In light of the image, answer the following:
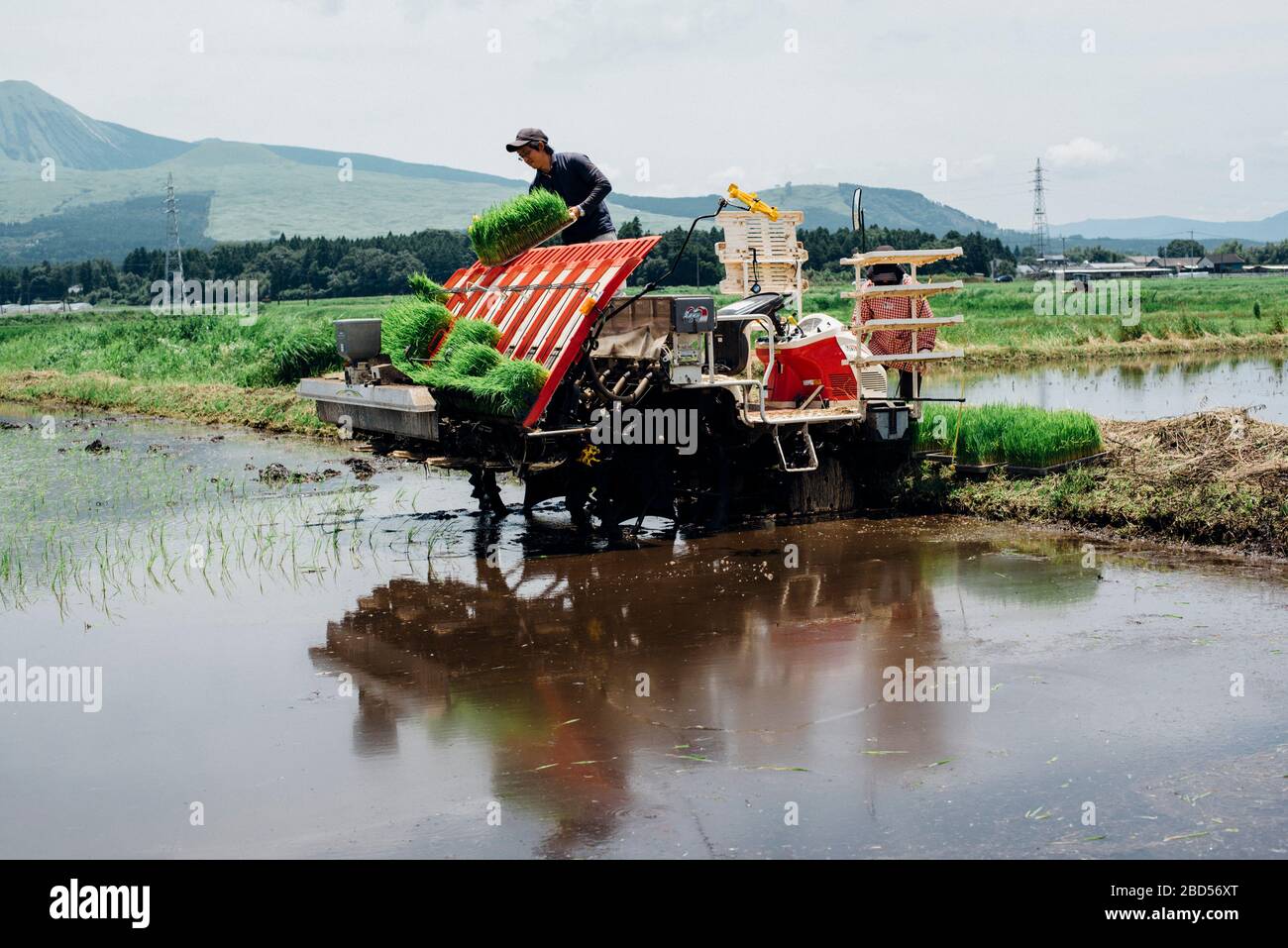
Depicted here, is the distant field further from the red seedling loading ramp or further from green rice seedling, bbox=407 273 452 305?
green rice seedling, bbox=407 273 452 305

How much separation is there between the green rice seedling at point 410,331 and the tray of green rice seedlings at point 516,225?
3.43 feet

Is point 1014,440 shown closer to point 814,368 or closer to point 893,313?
point 893,313

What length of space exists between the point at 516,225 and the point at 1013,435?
4.94 metres

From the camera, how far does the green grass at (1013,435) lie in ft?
40.2

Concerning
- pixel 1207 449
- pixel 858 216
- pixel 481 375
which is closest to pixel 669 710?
pixel 481 375

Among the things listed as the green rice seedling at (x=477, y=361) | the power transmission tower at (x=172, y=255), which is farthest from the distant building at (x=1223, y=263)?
the green rice seedling at (x=477, y=361)

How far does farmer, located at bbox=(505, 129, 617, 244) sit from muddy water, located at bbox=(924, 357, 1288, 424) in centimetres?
903

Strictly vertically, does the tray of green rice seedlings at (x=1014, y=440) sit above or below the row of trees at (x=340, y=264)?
below

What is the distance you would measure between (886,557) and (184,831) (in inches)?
254

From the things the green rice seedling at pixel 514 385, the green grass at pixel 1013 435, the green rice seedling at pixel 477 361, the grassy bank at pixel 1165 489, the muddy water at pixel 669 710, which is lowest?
the muddy water at pixel 669 710

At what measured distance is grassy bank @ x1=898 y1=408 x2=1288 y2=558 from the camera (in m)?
10.5

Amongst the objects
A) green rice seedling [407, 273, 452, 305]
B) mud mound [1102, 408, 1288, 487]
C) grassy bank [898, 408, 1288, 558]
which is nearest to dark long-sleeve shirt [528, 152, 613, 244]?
green rice seedling [407, 273, 452, 305]

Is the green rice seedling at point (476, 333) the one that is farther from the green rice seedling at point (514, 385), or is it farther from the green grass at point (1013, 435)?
the green grass at point (1013, 435)

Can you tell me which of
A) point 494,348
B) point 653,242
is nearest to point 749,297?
point 653,242
